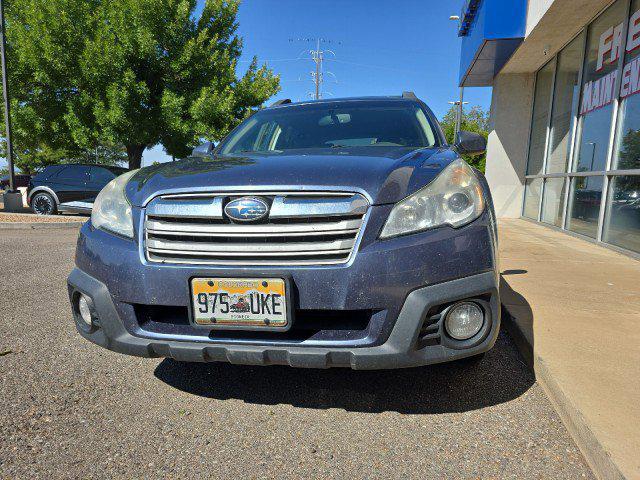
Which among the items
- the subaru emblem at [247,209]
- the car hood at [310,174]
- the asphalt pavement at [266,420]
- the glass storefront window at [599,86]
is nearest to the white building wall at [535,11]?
the glass storefront window at [599,86]

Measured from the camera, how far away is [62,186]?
38.0ft

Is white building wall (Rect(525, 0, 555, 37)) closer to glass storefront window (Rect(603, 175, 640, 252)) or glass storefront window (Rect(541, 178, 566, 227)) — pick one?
glass storefront window (Rect(541, 178, 566, 227))

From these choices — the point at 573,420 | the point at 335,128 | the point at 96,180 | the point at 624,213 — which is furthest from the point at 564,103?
the point at 96,180

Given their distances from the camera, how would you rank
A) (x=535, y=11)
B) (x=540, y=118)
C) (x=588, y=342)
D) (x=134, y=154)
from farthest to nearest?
(x=134, y=154), (x=540, y=118), (x=535, y=11), (x=588, y=342)

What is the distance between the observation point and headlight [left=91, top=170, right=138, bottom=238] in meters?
2.02

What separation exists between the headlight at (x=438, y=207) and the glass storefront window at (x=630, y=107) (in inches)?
205

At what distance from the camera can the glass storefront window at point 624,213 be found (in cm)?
582

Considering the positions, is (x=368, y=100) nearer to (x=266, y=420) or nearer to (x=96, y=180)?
(x=266, y=420)

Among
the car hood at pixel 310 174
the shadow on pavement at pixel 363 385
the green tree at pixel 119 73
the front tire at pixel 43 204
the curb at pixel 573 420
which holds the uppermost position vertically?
the green tree at pixel 119 73

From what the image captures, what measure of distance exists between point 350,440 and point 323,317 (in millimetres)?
518

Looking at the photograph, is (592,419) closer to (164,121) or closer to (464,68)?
(464,68)

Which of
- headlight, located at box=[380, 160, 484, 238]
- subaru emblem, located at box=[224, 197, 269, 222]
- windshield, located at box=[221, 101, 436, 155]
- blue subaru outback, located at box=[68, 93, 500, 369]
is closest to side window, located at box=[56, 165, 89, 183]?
windshield, located at box=[221, 101, 436, 155]

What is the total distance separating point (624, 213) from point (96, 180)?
37.7 feet

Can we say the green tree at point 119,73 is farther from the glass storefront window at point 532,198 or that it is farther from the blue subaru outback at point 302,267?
the blue subaru outback at point 302,267
